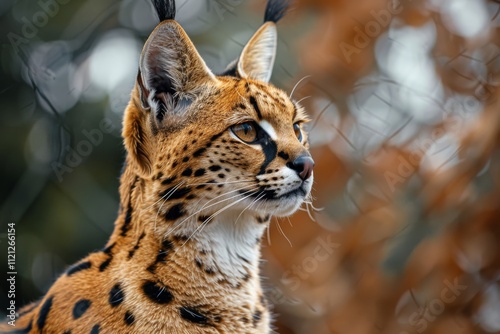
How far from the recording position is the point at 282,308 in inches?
99.7

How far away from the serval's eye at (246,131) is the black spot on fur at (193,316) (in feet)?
1.34

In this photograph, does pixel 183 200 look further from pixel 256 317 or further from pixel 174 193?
pixel 256 317

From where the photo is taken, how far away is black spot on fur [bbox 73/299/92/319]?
1.50 metres

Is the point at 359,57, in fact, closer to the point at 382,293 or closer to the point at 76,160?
the point at 382,293

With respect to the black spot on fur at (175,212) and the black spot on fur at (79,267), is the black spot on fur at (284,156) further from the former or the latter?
the black spot on fur at (79,267)

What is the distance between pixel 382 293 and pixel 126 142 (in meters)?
1.46

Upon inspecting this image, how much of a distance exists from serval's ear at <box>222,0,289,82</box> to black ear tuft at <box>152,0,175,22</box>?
0.32m

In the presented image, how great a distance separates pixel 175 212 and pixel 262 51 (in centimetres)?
52

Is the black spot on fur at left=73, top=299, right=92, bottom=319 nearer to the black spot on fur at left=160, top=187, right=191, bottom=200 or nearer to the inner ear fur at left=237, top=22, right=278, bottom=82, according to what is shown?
the black spot on fur at left=160, top=187, right=191, bottom=200

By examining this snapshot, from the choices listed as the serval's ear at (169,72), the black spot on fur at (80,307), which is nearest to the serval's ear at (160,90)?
the serval's ear at (169,72)

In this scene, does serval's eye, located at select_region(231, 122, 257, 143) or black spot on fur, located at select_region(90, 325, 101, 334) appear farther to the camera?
serval's eye, located at select_region(231, 122, 257, 143)

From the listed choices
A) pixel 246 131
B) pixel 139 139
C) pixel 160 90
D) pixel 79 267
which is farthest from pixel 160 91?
pixel 79 267

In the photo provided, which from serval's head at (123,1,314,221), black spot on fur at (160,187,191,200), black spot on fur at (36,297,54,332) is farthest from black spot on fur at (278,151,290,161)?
black spot on fur at (36,297,54,332)

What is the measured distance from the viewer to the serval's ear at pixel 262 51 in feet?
5.77
